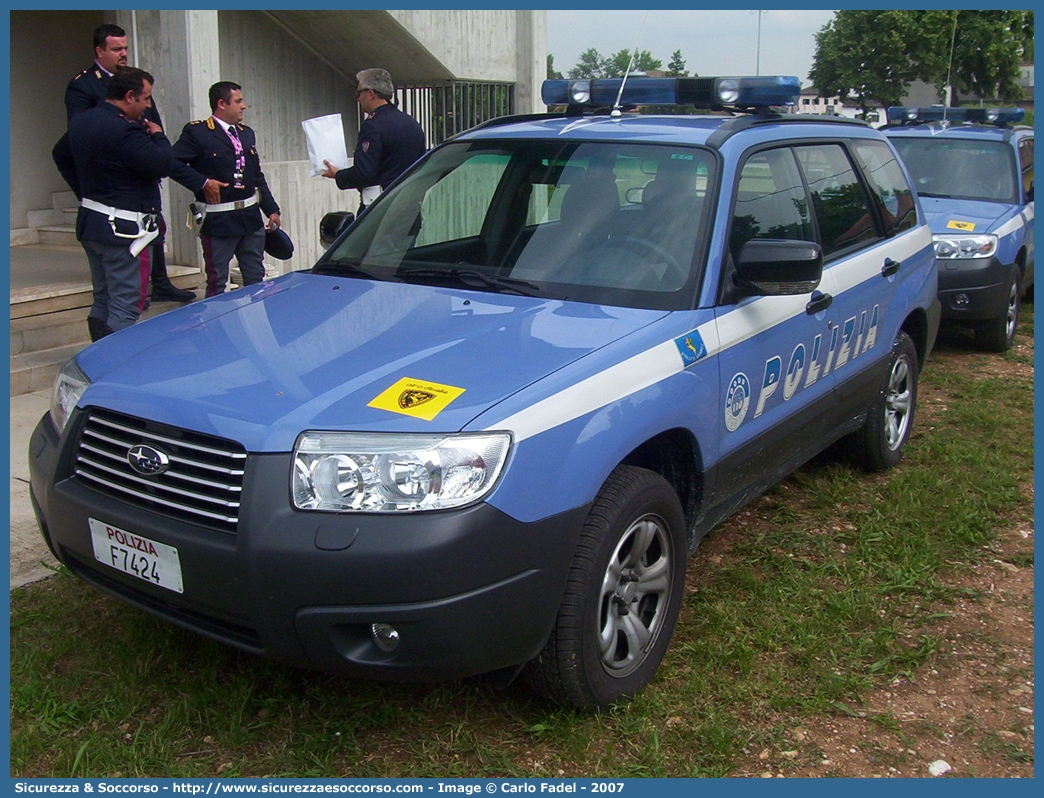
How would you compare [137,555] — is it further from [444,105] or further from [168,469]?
[444,105]

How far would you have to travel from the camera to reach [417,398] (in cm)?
272

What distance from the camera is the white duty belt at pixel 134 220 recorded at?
5.72 m

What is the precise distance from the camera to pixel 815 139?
14.9 feet

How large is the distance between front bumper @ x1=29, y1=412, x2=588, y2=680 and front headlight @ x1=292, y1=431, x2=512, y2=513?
0.11ft

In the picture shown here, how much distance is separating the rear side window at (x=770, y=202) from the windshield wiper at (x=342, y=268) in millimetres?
1431

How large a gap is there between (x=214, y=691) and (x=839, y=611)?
90.5 inches

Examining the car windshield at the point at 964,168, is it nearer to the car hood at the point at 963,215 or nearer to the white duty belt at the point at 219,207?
the car hood at the point at 963,215

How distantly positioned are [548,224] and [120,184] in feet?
10.3

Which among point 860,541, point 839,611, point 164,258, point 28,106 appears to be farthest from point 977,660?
point 28,106

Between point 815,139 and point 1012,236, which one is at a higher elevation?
point 815,139

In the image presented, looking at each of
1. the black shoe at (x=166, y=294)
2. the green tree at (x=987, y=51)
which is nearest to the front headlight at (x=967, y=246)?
the black shoe at (x=166, y=294)

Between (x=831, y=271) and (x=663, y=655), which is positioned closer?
(x=663, y=655)

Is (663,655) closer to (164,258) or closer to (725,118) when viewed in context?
(725,118)

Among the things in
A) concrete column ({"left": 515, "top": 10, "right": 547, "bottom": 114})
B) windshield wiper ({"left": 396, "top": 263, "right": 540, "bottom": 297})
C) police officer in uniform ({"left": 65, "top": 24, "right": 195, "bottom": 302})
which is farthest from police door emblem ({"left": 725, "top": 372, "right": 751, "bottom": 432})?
concrete column ({"left": 515, "top": 10, "right": 547, "bottom": 114})
